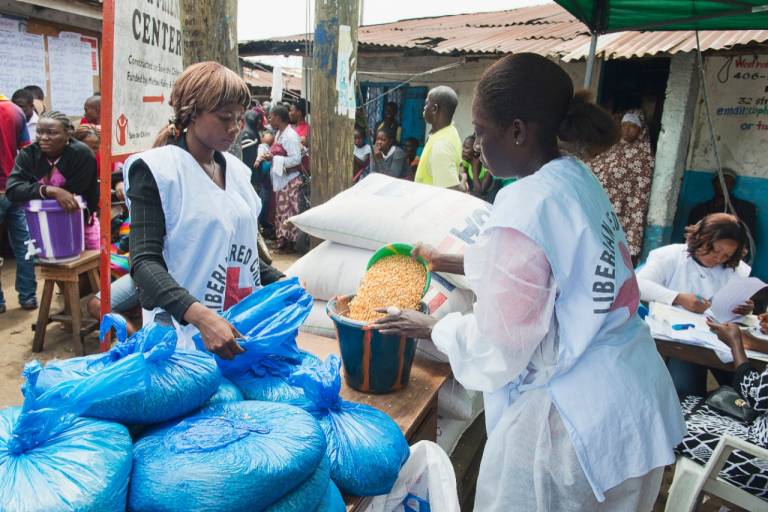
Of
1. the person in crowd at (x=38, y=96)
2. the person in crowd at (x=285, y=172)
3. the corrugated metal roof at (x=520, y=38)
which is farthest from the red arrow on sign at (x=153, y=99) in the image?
the person in crowd at (x=38, y=96)

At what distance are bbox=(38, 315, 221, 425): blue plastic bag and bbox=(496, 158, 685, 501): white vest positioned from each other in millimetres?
733

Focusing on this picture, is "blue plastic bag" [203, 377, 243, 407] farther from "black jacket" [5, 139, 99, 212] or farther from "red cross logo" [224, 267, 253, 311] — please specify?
"black jacket" [5, 139, 99, 212]

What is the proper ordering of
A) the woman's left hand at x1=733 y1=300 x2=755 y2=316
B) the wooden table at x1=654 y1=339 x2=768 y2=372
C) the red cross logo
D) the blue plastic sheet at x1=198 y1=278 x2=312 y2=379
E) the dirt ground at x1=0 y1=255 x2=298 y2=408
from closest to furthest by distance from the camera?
the blue plastic sheet at x1=198 y1=278 x2=312 y2=379 → the red cross logo → the wooden table at x1=654 y1=339 x2=768 y2=372 → the woman's left hand at x1=733 y1=300 x2=755 y2=316 → the dirt ground at x1=0 y1=255 x2=298 y2=408

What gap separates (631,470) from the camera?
1.35 m

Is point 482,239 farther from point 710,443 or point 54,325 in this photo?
point 54,325

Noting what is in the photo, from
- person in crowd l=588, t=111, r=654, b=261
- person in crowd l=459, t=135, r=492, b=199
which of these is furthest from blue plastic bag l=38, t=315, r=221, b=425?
person in crowd l=588, t=111, r=654, b=261

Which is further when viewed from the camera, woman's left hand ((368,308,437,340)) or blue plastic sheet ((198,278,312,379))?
woman's left hand ((368,308,437,340))

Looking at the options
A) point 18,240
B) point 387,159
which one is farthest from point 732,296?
point 18,240

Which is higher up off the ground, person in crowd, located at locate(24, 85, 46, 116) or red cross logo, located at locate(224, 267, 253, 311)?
person in crowd, located at locate(24, 85, 46, 116)

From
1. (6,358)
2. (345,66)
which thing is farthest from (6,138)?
(345,66)

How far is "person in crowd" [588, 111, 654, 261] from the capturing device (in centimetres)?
592

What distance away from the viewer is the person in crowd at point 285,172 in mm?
6988

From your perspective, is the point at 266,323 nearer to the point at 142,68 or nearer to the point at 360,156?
the point at 142,68

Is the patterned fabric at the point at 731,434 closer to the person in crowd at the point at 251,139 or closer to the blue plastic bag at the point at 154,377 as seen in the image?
the blue plastic bag at the point at 154,377
